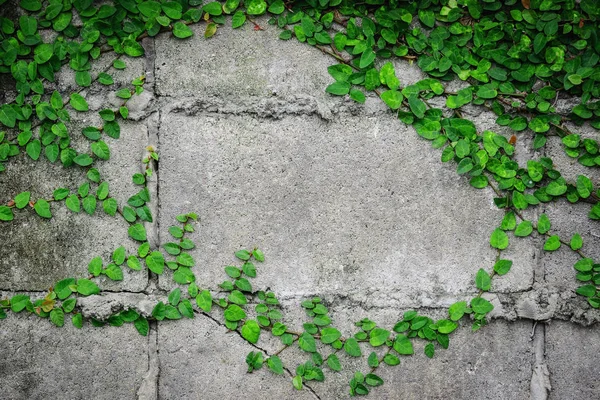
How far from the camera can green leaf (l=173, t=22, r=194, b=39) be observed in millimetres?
1755

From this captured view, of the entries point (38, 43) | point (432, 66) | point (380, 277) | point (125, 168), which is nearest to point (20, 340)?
point (125, 168)

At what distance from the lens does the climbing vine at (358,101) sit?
1.75 metres

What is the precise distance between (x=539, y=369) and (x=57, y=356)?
1592 millimetres

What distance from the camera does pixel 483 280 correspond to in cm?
177

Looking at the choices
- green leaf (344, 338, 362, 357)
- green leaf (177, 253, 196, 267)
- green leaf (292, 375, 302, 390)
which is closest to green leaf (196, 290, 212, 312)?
green leaf (177, 253, 196, 267)

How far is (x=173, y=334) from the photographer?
1768 millimetres

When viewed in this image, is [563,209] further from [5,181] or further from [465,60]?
[5,181]

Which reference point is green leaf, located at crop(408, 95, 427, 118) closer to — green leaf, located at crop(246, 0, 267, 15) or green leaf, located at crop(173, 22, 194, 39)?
green leaf, located at crop(246, 0, 267, 15)

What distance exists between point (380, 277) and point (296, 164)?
47 centimetres

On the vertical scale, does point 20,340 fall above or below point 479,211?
below

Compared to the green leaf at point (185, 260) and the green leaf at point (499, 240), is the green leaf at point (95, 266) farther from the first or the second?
the green leaf at point (499, 240)

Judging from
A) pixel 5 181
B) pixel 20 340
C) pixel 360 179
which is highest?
pixel 360 179

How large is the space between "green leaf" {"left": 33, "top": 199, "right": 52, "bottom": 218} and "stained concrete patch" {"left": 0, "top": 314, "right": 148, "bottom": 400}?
13.3 inches

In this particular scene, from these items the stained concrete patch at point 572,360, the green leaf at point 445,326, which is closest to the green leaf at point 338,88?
the green leaf at point 445,326
